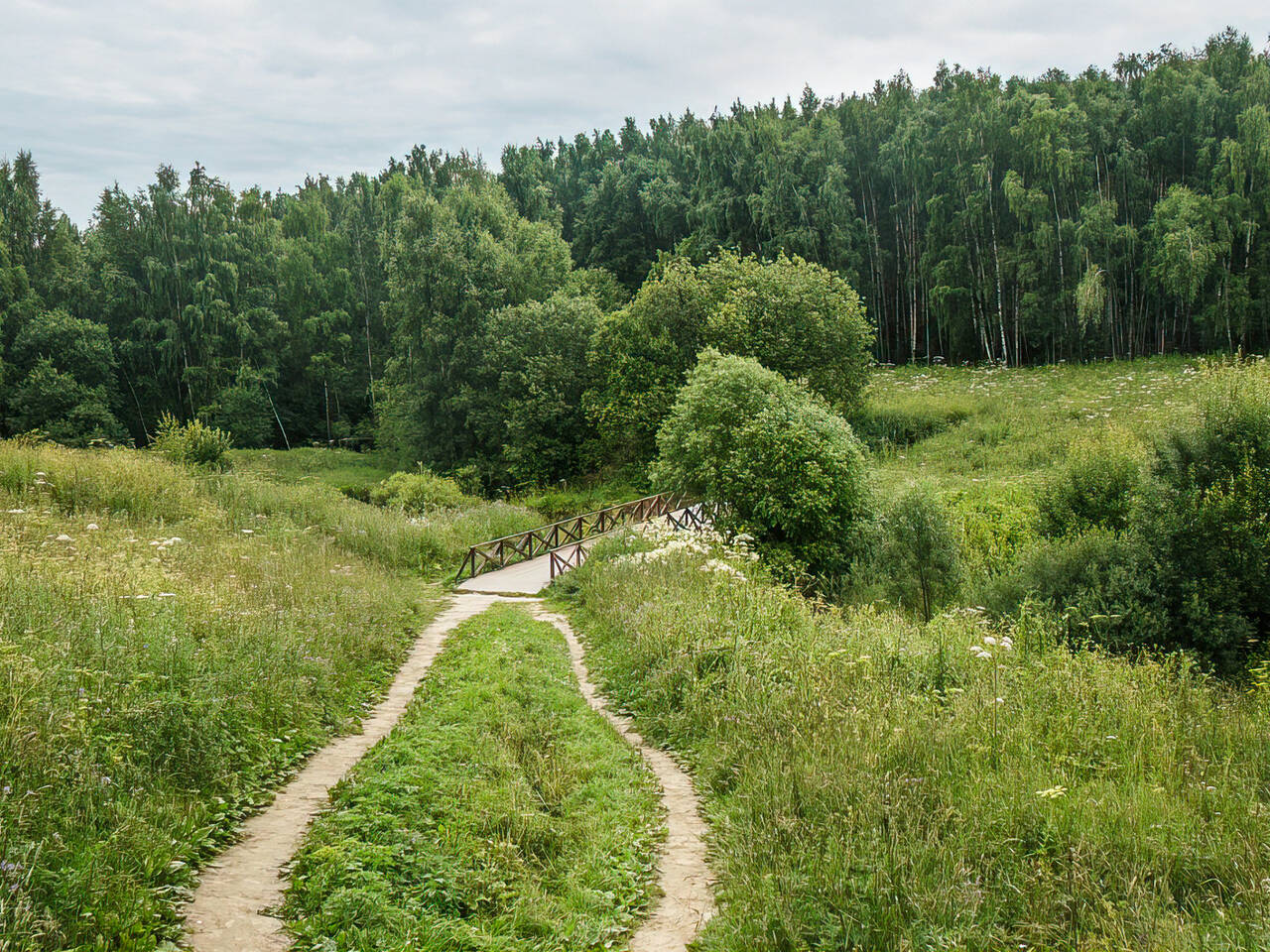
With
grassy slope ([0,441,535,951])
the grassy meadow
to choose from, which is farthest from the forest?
the grassy meadow

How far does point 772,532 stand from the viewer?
765 inches

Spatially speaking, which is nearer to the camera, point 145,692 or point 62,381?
point 145,692

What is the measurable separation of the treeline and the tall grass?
39295 mm

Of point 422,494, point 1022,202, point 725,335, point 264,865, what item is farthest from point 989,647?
point 1022,202

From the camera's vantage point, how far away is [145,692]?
19.9 feet

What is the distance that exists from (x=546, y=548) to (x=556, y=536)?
20.5 inches

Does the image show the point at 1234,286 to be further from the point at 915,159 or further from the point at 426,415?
the point at 426,415

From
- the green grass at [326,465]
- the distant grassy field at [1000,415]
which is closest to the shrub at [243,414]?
the green grass at [326,465]

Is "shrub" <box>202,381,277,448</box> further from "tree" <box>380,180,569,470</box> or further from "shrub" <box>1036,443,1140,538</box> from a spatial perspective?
"shrub" <box>1036,443,1140,538</box>

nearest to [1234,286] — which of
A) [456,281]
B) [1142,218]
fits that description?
[1142,218]

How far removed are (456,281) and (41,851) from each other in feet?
124

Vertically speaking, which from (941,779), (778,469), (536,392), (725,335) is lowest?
(941,779)

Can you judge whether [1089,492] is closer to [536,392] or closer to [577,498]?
[577,498]

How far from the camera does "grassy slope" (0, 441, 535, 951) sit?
13.4 feet
